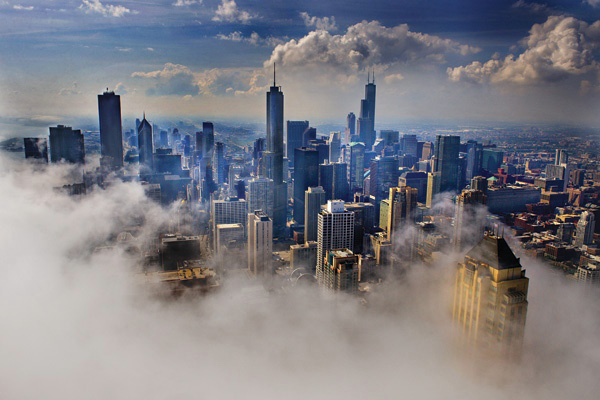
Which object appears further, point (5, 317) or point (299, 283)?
point (299, 283)

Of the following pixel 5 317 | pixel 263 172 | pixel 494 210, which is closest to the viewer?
pixel 5 317

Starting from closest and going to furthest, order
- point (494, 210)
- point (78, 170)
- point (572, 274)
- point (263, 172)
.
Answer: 1. point (572, 274)
2. point (78, 170)
3. point (494, 210)
4. point (263, 172)

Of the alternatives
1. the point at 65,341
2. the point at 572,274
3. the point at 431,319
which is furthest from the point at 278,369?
the point at 572,274

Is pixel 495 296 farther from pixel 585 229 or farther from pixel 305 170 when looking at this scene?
pixel 305 170

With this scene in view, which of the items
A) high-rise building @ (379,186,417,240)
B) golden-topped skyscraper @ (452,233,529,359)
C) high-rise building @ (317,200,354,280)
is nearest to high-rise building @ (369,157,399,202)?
high-rise building @ (379,186,417,240)

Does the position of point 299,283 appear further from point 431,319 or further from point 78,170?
point 78,170

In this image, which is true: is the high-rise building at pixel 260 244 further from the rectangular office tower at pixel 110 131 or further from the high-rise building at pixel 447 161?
Result: the high-rise building at pixel 447 161

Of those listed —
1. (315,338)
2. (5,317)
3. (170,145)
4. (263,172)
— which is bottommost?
(315,338)
